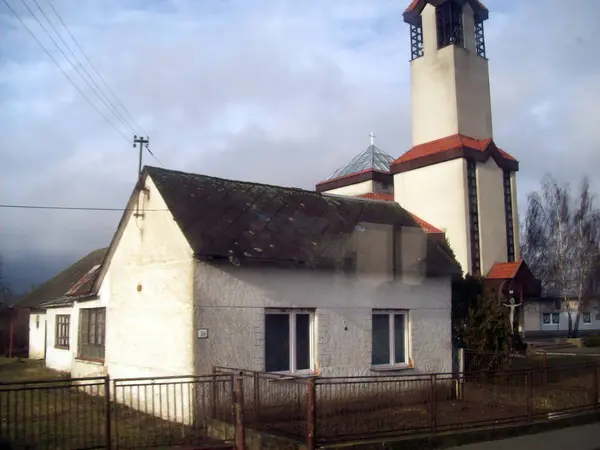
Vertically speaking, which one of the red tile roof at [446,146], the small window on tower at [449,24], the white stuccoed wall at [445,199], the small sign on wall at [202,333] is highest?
the small window on tower at [449,24]

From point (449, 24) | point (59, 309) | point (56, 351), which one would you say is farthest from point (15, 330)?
point (449, 24)

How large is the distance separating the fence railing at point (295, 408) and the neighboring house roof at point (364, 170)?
42.1 ft

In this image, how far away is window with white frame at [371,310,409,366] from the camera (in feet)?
44.8

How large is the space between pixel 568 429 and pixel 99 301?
11213 mm

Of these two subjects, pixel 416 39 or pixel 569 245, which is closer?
pixel 416 39

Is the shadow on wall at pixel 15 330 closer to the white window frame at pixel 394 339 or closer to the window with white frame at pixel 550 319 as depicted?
the white window frame at pixel 394 339

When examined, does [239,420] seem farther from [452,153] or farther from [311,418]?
[452,153]

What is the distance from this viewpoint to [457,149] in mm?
19969

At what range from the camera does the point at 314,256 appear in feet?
41.8

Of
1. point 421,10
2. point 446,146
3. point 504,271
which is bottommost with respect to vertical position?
point 504,271

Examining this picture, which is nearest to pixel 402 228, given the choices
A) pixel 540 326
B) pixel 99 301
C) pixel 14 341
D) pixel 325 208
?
pixel 325 208

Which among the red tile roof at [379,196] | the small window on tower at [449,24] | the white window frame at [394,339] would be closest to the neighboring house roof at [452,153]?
the red tile roof at [379,196]

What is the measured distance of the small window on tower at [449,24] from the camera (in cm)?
2233

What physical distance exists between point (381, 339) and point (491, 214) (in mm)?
8712
